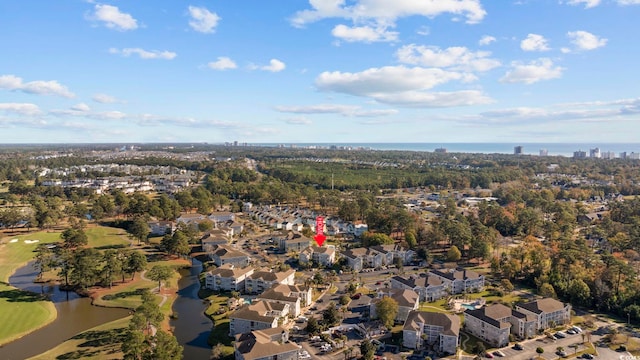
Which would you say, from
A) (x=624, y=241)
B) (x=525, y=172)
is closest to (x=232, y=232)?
(x=624, y=241)

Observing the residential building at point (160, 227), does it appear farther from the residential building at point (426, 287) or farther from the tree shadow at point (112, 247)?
the residential building at point (426, 287)

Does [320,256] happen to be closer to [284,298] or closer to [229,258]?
[229,258]

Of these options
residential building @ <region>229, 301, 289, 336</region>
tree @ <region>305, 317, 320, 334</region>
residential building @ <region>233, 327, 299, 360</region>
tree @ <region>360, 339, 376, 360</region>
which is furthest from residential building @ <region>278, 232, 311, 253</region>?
tree @ <region>360, 339, 376, 360</region>

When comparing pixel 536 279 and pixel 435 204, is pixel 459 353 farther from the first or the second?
pixel 435 204

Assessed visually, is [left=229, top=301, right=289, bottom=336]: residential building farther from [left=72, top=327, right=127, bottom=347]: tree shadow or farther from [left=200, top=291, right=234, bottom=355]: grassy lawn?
[left=72, top=327, right=127, bottom=347]: tree shadow

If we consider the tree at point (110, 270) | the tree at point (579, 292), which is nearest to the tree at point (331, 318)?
the tree at point (110, 270)
